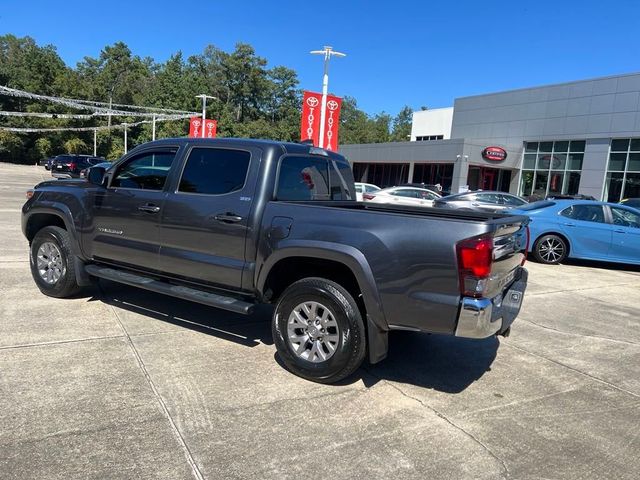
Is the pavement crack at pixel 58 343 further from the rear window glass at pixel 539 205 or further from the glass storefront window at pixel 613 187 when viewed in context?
the glass storefront window at pixel 613 187

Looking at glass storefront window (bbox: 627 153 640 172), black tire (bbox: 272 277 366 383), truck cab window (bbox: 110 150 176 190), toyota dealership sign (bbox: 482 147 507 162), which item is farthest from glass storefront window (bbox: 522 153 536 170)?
black tire (bbox: 272 277 366 383)

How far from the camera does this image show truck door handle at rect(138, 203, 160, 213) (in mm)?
4930

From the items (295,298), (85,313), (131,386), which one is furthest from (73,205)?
(295,298)

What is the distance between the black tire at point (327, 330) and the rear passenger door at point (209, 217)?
54 cm

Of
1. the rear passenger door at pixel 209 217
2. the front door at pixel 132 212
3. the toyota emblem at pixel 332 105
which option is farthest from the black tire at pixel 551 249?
the toyota emblem at pixel 332 105

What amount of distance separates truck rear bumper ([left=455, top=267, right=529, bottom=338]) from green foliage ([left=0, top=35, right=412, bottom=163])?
213 ft

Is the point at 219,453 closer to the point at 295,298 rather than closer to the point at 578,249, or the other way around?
the point at 295,298

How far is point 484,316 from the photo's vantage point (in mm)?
3566

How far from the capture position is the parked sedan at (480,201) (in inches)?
596

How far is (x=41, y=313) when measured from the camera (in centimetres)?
538

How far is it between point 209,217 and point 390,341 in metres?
2.27

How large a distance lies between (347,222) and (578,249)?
8637 millimetres

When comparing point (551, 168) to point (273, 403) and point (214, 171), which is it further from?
point (273, 403)

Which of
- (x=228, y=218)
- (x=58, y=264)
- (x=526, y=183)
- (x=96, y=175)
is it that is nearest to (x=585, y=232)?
(x=228, y=218)
